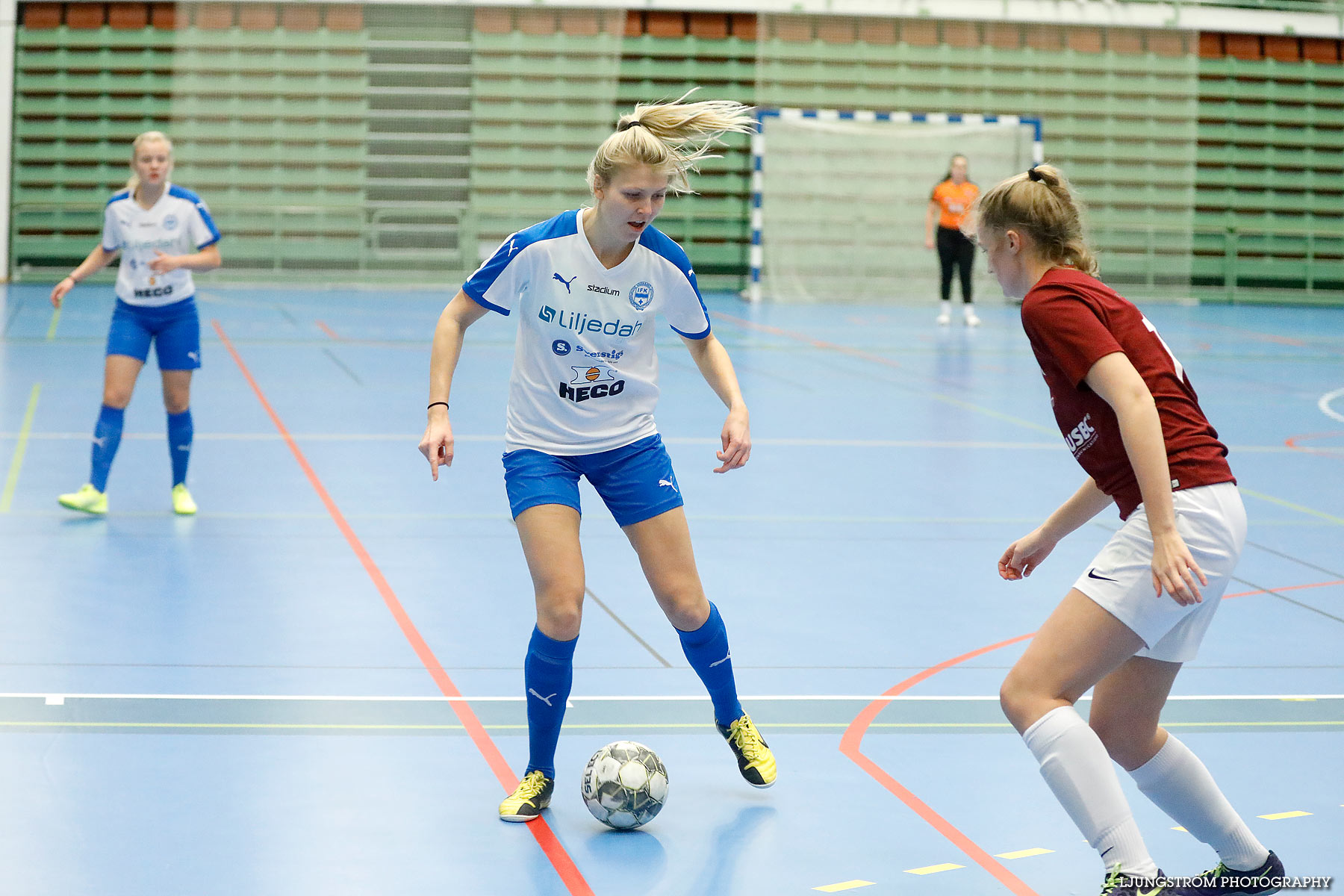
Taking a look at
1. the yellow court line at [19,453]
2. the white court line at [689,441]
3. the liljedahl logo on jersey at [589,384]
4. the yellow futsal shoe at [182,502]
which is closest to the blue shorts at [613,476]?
the liljedahl logo on jersey at [589,384]

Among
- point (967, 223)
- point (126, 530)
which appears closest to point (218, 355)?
point (126, 530)

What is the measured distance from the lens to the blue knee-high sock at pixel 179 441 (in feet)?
22.1

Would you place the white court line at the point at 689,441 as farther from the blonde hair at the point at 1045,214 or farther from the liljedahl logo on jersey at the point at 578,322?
the blonde hair at the point at 1045,214

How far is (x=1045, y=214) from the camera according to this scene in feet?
8.98

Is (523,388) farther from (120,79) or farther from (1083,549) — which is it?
(120,79)

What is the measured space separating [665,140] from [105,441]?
4.21 m

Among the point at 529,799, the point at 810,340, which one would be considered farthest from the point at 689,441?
the point at 810,340

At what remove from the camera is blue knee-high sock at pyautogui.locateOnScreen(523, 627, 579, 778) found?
3.39 meters

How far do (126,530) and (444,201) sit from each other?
14577mm

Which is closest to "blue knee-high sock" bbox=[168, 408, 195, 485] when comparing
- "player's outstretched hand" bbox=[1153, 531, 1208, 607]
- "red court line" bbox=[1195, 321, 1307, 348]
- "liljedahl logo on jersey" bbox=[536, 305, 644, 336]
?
"liljedahl logo on jersey" bbox=[536, 305, 644, 336]

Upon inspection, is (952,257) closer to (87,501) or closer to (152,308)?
(152,308)

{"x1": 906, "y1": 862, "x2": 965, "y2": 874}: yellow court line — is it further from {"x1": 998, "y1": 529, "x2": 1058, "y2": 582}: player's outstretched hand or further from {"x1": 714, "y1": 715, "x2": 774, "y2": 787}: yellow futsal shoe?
{"x1": 998, "y1": 529, "x2": 1058, "y2": 582}: player's outstretched hand

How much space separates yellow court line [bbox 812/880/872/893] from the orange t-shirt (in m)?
14.2

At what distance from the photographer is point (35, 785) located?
11.3 feet
